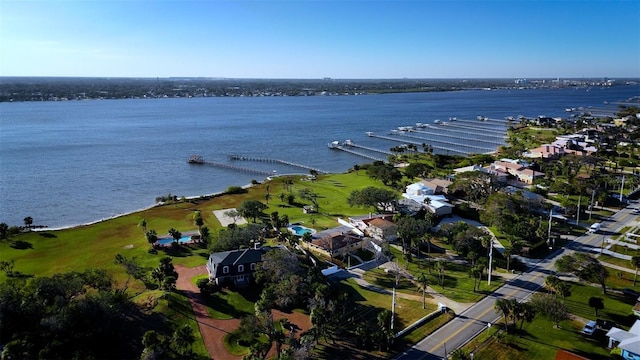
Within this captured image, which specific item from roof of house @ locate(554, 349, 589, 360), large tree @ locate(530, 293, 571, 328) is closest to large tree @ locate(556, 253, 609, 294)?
large tree @ locate(530, 293, 571, 328)

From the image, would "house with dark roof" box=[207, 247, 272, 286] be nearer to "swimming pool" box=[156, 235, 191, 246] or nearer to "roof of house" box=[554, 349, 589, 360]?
"swimming pool" box=[156, 235, 191, 246]

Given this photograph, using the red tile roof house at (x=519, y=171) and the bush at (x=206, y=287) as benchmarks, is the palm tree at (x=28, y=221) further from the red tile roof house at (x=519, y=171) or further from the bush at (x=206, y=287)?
the red tile roof house at (x=519, y=171)

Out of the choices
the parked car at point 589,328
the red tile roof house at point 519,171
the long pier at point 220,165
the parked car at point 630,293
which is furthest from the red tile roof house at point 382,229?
the long pier at point 220,165

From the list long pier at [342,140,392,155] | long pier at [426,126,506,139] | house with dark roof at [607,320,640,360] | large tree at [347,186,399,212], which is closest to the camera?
house with dark roof at [607,320,640,360]

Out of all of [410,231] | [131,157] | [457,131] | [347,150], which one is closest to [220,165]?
[131,157]

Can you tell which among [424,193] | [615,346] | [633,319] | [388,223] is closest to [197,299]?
[388,223]

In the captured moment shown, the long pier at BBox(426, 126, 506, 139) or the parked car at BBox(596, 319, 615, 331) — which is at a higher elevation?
the long pier at BBox(426, 126, 506, 139)

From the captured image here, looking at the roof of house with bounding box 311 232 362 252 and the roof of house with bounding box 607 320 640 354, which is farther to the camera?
the roof of house with bounding box 311 232 362 252

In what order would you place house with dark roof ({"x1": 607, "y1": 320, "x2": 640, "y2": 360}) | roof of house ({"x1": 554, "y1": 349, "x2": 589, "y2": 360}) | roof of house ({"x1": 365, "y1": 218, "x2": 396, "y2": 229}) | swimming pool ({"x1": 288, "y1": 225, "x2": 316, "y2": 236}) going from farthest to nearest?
swimming pool ({"x1": 288, "y1": 225, "x2": 316, "y2": 236}) < roof of house ({"x1": 365, "y1": 218, "x2": 396, "y2": 229}) < house with dark roof ({"x1": 607, "y1": 320, "x2": 640, "y2": 360}) < roof of house ({"x1": 554, "y1": 349, "x2": 589, "y2": 360})
